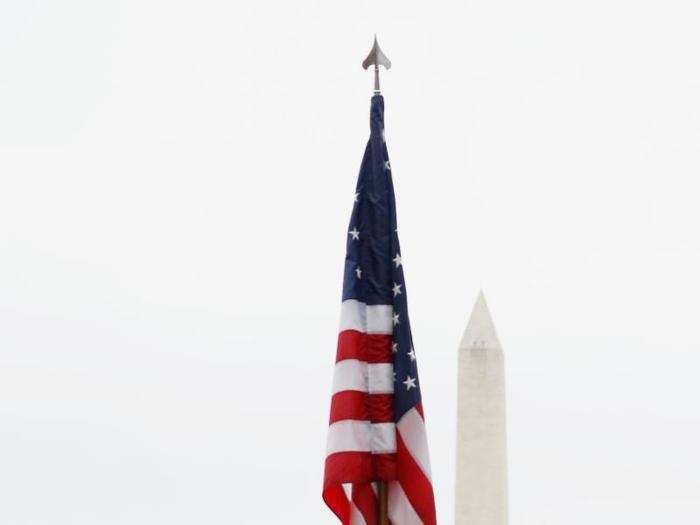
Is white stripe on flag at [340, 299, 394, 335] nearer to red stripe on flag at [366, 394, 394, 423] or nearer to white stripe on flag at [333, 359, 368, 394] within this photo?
white stripe on flag at [333, 359, 368, 394]

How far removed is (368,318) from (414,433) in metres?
0.94

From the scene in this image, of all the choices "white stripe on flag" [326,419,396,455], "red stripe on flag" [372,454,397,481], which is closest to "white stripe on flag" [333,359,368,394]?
"white stripe on flag" [326,419,396,455]

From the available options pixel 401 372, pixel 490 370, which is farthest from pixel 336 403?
pixel 490 370

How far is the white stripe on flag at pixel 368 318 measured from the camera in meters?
9.71

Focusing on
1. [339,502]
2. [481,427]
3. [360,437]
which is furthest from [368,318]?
[481,427]

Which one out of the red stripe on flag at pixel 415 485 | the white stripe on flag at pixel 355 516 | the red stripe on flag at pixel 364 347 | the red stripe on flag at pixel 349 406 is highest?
the red stripe on flag at pixel 364 347

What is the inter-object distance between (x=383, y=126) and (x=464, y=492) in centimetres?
1146

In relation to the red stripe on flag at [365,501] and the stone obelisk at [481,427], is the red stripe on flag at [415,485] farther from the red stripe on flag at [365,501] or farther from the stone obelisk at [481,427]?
the stone obelisk at [481,427]

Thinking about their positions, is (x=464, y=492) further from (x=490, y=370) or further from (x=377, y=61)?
(x=377, y=61)

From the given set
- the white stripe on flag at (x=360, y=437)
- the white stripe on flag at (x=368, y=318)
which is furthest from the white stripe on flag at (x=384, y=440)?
the white stripe on flag at (x=368, y=318)

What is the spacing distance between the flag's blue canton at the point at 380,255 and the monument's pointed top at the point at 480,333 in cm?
1041

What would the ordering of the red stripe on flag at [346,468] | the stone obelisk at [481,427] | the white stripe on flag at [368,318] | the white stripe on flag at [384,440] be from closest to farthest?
the red stripe on flag at [346,468] < the white stripe on flag at [384,440] < the white stripe on flag at [368,318] < the stone obelisk at [481,427]

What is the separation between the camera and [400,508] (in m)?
9.65

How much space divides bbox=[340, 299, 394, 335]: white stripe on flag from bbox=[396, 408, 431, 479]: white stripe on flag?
663 mm
